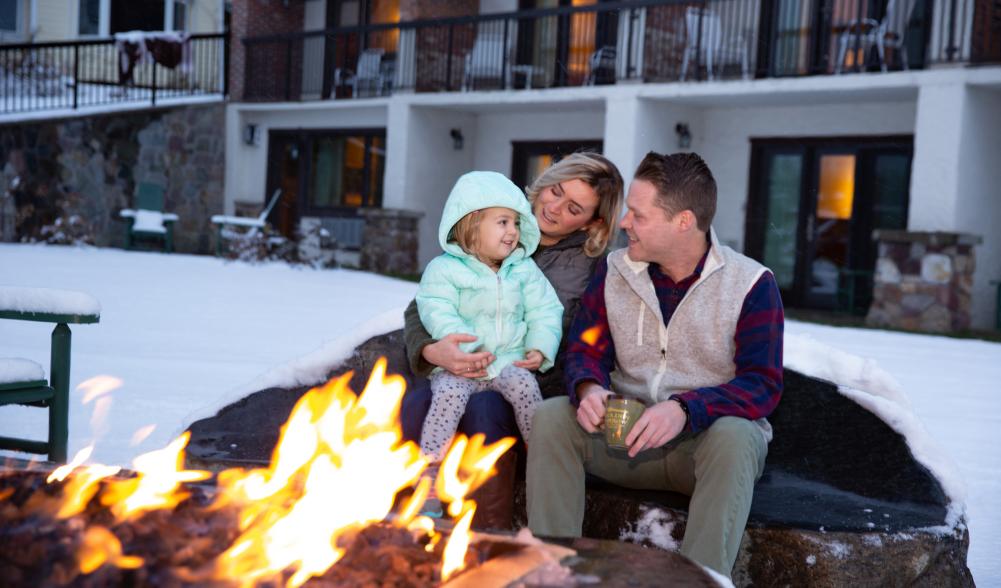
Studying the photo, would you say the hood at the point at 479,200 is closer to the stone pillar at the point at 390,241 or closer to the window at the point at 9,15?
the stone pillar at the point at 390,241

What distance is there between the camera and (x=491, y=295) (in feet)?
9.86

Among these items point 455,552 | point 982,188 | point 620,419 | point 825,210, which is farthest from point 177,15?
point 455,552

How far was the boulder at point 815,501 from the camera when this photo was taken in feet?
7.43

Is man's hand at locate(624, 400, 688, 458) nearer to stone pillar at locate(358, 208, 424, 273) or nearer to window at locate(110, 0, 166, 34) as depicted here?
stone pillar at locate(358, 208, 424, 273)

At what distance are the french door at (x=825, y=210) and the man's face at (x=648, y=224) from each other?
10267 millimetres

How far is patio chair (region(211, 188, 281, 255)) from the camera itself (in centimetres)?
1605

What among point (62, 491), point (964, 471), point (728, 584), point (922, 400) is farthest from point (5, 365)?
point (922, 400)

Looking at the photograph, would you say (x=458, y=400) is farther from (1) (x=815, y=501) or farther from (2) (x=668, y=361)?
(1) (x=815, y=501)

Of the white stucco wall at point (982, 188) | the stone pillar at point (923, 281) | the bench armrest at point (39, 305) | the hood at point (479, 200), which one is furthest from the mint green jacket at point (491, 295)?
the white stucco wall at point (982, 188)

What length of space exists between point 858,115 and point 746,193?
1726mm

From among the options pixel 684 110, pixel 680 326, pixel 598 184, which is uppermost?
pixel 684 110

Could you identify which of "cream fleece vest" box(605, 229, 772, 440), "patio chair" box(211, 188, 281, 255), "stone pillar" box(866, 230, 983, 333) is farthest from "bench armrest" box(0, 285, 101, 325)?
"patio chair" box(211, 188, 281, 255)

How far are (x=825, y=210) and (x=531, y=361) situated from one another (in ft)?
36.0

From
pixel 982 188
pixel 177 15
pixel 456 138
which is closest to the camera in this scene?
pixel 982 188
